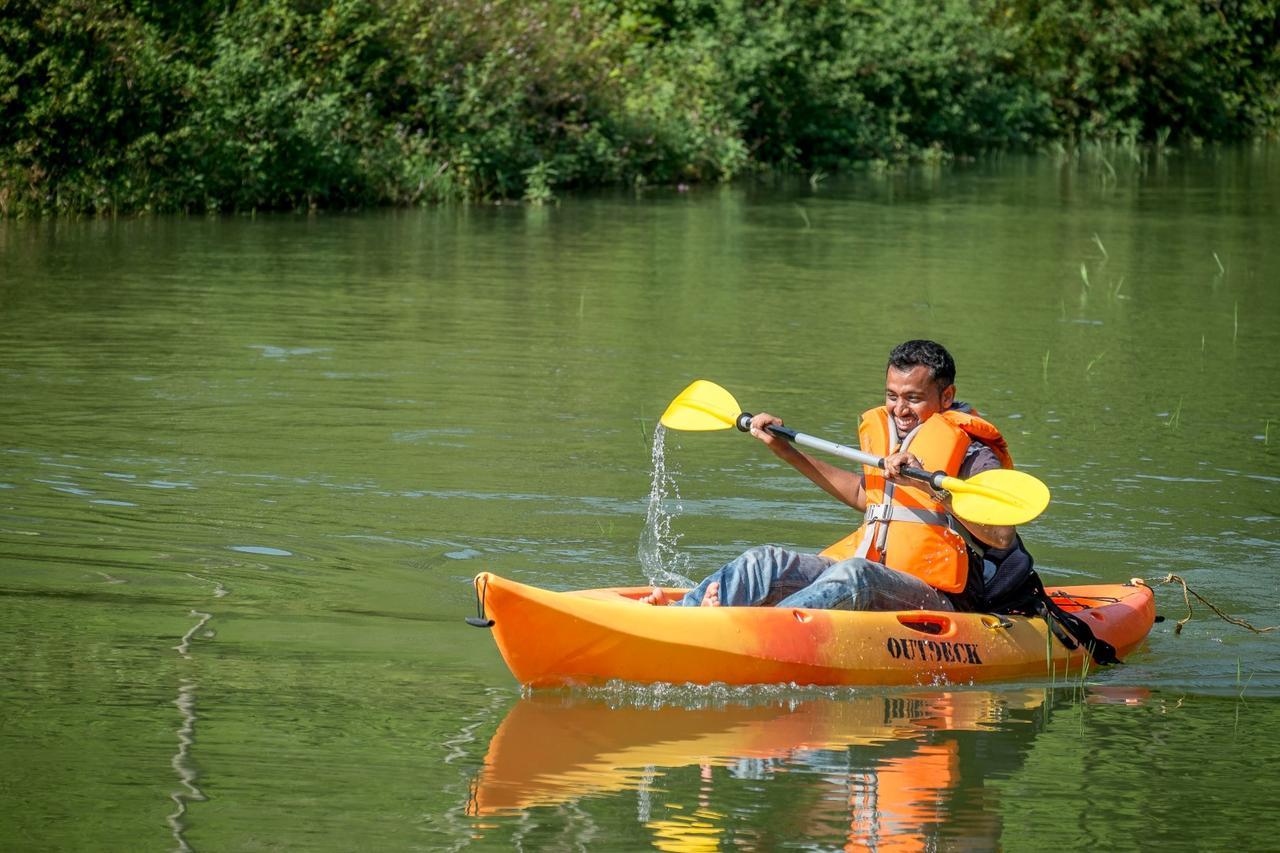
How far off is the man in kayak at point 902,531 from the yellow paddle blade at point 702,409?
55cm

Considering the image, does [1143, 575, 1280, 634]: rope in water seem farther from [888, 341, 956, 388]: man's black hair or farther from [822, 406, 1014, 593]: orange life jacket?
[888, 341, 956, 388]: man's black hair

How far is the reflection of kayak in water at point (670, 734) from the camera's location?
513cm

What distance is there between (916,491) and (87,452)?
449 cm

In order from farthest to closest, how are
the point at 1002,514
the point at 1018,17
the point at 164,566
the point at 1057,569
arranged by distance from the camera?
the point at 1018,17
the point at 1057,569
the point at 164,566
the point at 1002,514

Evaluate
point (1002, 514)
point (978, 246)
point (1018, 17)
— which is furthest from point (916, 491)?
point (1018, 17)

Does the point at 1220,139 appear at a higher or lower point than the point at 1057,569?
higher

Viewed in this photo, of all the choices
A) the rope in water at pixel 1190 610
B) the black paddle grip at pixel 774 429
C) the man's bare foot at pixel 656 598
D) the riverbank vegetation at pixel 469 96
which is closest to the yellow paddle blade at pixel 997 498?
the black paddle grip at pixel 774 429

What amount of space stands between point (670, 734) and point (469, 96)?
57.0ft

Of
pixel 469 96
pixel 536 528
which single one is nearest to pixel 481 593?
pixel 536 528

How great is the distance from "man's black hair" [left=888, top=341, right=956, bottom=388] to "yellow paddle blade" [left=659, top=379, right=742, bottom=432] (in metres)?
0.85

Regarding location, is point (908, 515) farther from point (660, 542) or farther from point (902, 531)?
point (660, 542)

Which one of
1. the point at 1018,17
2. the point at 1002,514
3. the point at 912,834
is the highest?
the point at 1018,17

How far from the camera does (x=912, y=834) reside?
4758 mm

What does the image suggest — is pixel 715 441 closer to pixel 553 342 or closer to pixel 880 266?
pixel 553 342
